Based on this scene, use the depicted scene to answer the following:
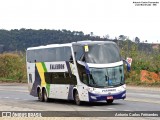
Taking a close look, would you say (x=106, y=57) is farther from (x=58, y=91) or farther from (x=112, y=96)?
(x=58, y=91)

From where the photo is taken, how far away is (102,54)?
25.8 m

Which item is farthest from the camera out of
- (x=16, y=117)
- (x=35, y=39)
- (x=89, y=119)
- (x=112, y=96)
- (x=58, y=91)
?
(x=35, y=39)

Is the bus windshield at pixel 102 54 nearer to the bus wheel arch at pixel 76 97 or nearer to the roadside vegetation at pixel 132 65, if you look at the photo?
the bus wheel arch at pixel 76 97

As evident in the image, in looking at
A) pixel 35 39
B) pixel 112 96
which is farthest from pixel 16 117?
pixel 35 39

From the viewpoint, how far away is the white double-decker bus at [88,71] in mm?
25312

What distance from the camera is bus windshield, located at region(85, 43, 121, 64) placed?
1008 inches

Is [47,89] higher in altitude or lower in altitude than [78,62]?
lower

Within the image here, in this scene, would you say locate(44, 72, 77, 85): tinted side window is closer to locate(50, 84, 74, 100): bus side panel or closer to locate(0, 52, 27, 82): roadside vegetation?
locate(50, 84, 74, 100): bus side panel

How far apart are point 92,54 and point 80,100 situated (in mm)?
2530

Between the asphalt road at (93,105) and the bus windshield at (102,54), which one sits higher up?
the bus windshield at (102,54)

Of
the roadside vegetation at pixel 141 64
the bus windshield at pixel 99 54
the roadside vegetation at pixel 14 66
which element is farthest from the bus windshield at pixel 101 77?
the roadside vegetation at pixel 14 66

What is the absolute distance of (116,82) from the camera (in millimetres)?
25500

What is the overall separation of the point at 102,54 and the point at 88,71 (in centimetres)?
118

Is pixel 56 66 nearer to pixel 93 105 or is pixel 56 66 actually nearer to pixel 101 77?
pixel 93 105
